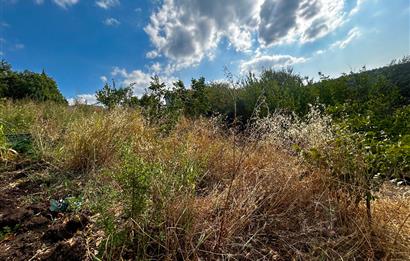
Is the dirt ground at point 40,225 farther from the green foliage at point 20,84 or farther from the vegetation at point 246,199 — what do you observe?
the green foliage at point 20,84

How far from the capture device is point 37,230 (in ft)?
5.93

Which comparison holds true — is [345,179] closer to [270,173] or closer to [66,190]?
[270,173]

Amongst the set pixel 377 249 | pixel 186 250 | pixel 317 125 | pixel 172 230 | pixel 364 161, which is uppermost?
pixel 317 125

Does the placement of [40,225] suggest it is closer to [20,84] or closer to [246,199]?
[246,199]

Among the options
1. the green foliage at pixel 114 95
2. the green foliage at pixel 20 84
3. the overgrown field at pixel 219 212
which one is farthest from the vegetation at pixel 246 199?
the green foliage at pixel 20 84

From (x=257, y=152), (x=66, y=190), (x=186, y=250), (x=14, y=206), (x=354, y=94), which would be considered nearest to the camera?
(x=186, y=250)

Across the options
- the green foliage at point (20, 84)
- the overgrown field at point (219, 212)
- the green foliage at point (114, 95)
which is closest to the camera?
the overgrown field at point (219, 212)

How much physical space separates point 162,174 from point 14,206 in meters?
1.36

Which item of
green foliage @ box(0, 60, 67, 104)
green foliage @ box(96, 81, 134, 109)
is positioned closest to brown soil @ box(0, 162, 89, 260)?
green foliage @ box(96, 81, 134, 109)

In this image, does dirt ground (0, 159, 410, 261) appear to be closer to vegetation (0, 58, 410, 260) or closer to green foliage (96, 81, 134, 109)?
vegetation (0, 58, 410, 260)

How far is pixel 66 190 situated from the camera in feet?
8.05

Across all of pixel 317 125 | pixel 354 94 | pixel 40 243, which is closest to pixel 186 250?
pixel 40 243

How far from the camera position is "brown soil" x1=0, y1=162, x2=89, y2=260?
1517 millimetres

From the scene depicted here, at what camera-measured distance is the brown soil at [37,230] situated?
1517mm
